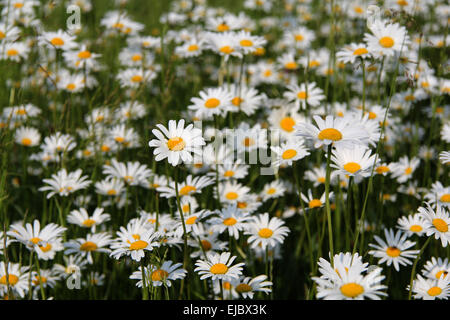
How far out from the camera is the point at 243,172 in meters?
2.55

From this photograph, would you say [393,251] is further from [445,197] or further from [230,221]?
[230,221]

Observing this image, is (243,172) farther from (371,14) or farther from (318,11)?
(318,11)

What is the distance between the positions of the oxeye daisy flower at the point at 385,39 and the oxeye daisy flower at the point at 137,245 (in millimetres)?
1517

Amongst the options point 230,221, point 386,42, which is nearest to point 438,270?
point 230,221

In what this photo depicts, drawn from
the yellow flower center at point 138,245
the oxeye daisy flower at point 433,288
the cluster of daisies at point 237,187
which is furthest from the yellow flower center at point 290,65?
the yellow flower center at point 138,245

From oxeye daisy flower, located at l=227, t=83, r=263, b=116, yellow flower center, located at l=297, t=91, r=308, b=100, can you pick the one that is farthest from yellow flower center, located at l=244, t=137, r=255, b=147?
yellow flower center, located at l=297, t=91, r=308, b=100

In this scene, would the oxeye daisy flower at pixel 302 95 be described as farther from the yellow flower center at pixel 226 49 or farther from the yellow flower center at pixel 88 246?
the yellow flower center at pixel 88 246

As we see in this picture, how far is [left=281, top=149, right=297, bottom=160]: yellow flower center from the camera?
206cm

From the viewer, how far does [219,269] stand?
5.58 feet

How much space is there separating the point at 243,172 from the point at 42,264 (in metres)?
1.15

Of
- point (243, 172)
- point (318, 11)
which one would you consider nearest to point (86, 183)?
point (243, 172)

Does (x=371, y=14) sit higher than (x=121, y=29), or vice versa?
(x=121, y=29)

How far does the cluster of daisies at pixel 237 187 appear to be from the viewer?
1.74 metres
